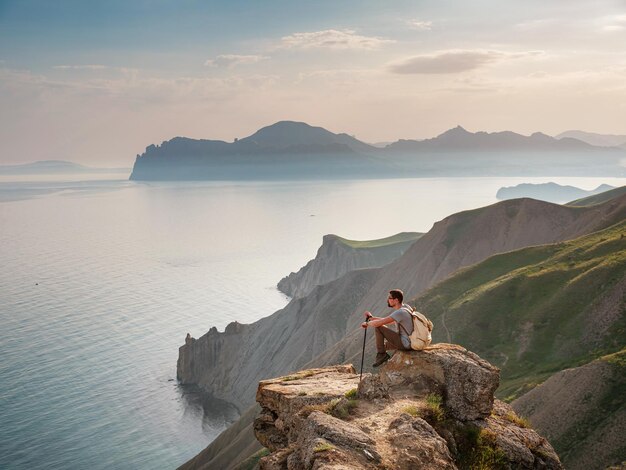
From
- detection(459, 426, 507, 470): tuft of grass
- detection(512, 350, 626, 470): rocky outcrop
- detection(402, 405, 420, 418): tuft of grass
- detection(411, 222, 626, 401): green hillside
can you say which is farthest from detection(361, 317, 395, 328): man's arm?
detection(411, 222, 626, 401): green hillside

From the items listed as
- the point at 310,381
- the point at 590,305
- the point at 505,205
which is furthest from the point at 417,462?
the point at 505,205

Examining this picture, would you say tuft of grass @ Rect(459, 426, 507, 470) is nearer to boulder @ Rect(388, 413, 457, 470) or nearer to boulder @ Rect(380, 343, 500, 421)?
boulder @ Rect(380, 343, 500, 421)

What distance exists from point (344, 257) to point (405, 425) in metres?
147

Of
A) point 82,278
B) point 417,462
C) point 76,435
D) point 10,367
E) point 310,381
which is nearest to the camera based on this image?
point 417,462

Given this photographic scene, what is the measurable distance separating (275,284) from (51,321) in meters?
78.7

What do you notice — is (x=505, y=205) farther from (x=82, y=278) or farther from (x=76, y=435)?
(x=82, y=278)

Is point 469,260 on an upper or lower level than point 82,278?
upper

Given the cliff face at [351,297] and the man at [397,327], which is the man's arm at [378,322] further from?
the cliff face at [351,297]

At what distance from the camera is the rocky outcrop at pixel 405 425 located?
42.6 feet

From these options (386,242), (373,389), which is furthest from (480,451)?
(386,242)

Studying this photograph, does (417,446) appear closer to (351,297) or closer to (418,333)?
(418,333)

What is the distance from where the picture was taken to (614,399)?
3588 cm

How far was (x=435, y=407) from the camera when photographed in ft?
50.4

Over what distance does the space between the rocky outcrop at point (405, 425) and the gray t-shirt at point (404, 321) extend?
49cm
